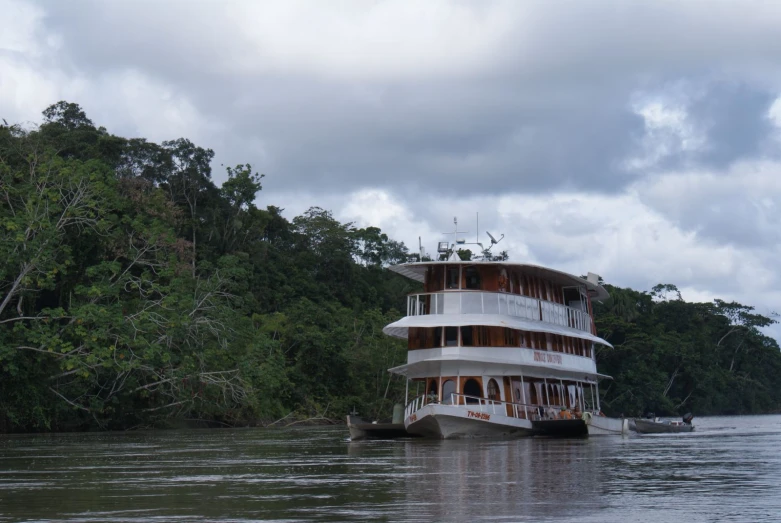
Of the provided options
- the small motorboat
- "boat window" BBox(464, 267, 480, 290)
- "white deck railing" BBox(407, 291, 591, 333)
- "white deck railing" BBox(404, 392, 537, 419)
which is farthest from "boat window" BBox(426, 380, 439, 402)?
the small motorboat

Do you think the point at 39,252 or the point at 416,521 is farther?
the point at 39,252

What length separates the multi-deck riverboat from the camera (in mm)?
28500

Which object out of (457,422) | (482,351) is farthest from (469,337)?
(457,422)

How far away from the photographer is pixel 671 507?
10781 mm

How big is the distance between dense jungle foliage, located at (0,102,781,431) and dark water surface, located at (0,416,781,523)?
36.8 ft

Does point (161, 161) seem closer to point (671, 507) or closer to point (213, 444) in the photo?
point (213, 444)

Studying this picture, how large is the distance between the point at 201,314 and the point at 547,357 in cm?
1461

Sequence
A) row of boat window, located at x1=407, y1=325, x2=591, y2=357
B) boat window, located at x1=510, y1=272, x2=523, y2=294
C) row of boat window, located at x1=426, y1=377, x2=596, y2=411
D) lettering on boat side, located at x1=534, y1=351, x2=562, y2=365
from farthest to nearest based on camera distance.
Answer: boat window, located at x1=510, y1=272, x2=523, y2=294
lettering on boat side, located at x1=534, y1=351, x2=562, y2=365
row of boat window, located at x1=407, y1=325, x2=591, y2=357
row of boat window, located at x1=426, y1=377, x2=596, y2=411

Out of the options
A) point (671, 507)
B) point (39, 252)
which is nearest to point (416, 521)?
point (671, 507)

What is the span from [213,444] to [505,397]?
8899 mm

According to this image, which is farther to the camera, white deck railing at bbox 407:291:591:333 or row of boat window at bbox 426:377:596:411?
white deck railing at bbox 407:291:591:333

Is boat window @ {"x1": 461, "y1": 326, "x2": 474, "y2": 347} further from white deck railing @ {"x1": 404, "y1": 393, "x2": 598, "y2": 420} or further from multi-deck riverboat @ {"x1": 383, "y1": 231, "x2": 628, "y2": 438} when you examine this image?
white deck railing @ {"x1": 404, "y1": 393, "x2": 598, "y2": 420}

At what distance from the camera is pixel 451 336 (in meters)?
29.9

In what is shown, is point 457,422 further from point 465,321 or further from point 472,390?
point 465,321
